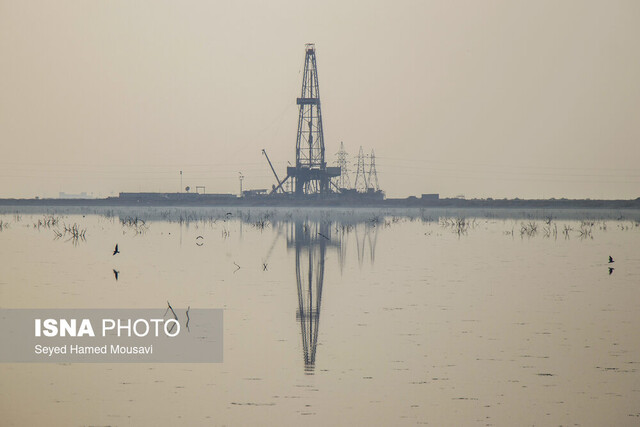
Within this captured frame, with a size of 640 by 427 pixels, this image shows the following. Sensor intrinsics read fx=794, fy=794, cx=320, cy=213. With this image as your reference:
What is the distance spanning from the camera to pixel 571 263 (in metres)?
30.8

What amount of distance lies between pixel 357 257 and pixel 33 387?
2192cm

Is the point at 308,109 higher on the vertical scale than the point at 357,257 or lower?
higher

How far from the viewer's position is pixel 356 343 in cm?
1452

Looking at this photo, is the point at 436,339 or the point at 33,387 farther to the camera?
the point at 436,339

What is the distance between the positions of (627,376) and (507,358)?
1949 millimetres

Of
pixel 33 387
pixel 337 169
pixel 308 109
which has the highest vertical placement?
pixel 308 109

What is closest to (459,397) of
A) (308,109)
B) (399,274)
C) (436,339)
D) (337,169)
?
(436,339)

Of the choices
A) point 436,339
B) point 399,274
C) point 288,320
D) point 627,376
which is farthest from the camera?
point 399,274

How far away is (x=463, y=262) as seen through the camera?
3111cm

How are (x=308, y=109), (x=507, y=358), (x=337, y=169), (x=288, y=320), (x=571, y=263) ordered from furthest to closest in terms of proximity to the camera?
(x=337, y=169) → (x=308, y=109) → (x=571, y=263) → (x=288, y=320) → (x=507, y=358)

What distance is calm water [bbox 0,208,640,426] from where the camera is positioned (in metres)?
10.5

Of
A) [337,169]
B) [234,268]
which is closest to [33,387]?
[234,268]

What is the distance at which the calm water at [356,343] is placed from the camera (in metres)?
10.5

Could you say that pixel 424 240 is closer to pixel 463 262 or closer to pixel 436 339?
pixel 463 262
